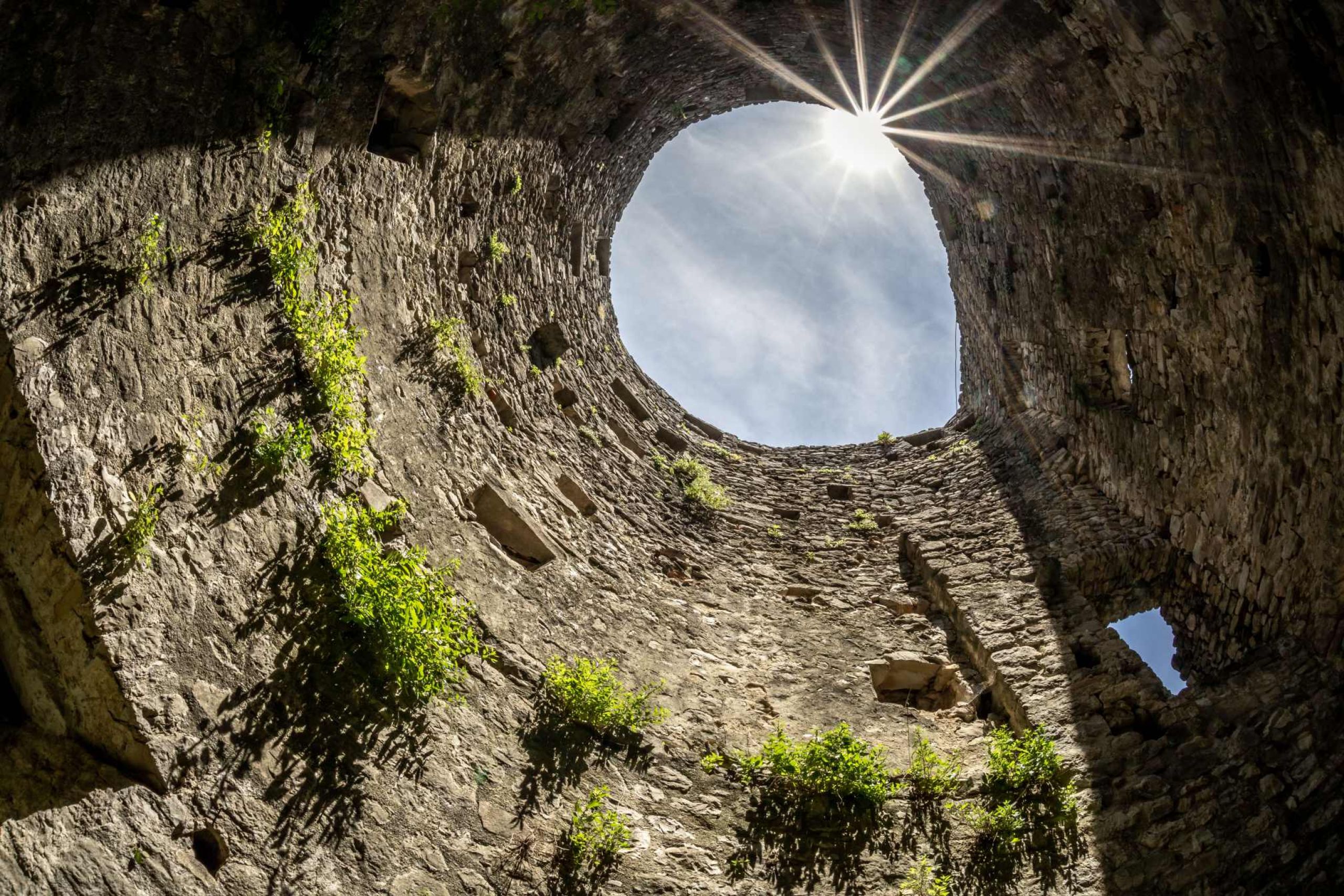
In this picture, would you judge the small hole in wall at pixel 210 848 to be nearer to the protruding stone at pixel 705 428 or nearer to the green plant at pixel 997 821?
the green plant at pixel 997 821

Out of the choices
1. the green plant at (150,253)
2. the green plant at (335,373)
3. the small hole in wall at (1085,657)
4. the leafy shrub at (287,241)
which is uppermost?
the small hole in wall at (1085,657)

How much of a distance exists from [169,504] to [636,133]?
739cm

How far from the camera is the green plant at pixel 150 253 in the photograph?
169 inches

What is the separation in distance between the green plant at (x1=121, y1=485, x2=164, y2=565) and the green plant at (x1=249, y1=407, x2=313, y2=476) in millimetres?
671

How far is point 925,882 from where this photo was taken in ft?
16.7

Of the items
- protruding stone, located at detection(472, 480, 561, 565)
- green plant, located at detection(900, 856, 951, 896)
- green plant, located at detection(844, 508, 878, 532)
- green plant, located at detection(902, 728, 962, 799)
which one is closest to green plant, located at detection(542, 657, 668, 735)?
protruding stone, located at detection(472, 480, 561, 565)

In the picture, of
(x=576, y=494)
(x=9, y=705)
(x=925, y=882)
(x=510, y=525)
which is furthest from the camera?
(x=576, y=494)

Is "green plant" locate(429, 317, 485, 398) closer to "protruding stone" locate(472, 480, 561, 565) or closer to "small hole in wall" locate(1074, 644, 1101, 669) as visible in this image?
"protruding stone" locate(472, 480, 561, 565)

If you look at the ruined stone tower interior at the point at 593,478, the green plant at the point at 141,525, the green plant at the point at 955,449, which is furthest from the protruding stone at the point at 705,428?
the green plant at the point at 141,525

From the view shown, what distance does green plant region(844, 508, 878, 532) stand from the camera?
8.92 metres

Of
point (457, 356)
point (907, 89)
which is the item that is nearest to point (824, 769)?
point (457, 356)

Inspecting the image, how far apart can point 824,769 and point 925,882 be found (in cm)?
86

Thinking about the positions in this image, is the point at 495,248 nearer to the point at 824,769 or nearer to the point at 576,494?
the point at 576,494

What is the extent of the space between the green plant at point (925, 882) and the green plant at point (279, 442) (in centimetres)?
Result: 402
